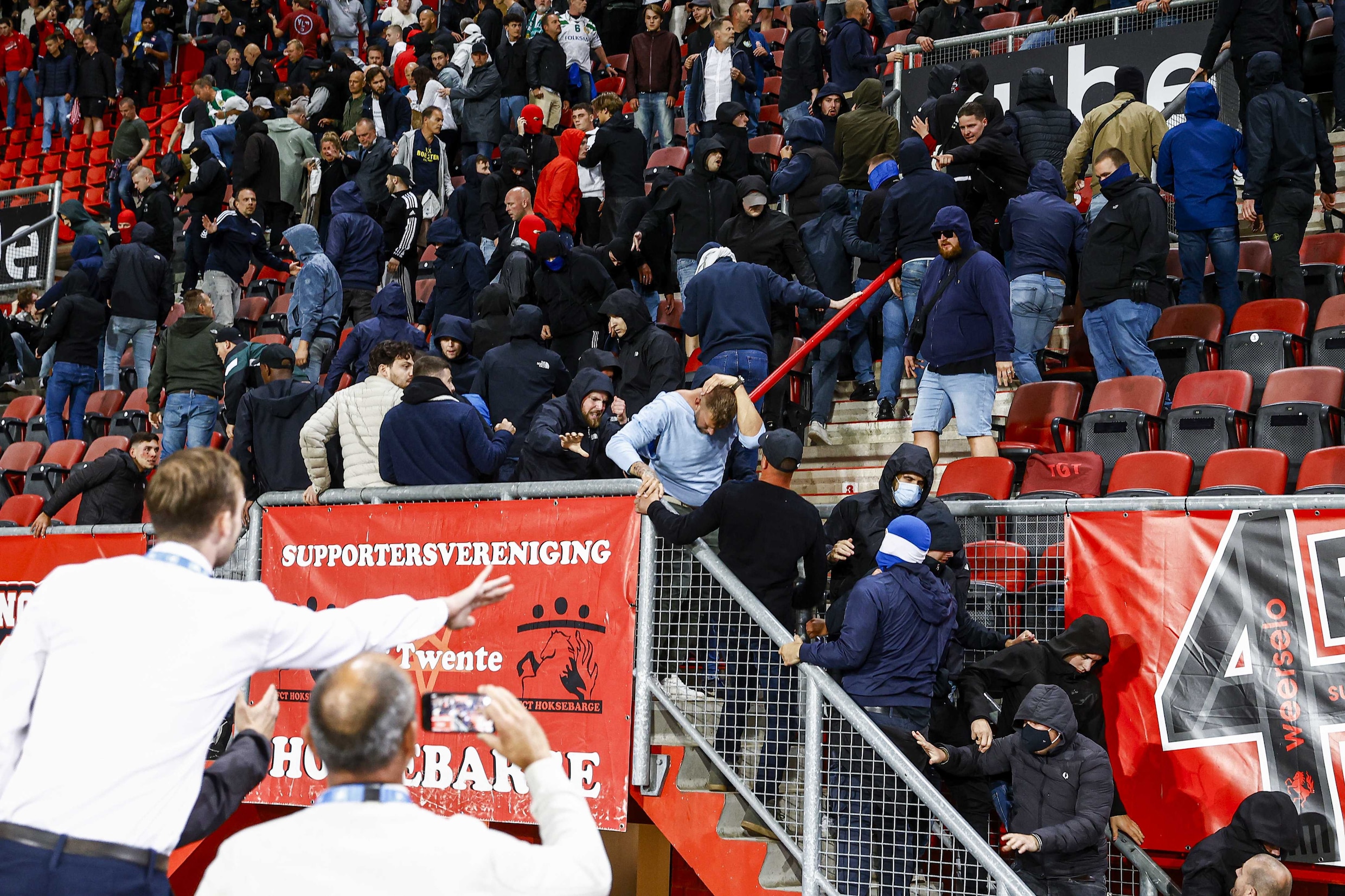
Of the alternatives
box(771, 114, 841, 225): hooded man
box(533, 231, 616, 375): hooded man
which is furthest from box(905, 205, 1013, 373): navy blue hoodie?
box(533, 231, 616, 375): hooded man

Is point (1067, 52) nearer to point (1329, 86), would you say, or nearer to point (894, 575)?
point (1329, 86)

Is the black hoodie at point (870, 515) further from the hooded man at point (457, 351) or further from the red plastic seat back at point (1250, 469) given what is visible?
the hooded man at point (457, 351)

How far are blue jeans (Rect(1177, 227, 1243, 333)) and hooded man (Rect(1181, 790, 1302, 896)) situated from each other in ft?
14.4

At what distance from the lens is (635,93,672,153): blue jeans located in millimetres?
13719

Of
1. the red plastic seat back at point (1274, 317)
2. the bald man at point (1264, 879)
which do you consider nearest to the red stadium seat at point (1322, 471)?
the red plastic seat back at point (1274, 317)

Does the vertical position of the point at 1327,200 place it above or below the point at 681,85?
below

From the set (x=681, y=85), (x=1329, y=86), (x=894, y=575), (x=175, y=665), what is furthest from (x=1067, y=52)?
(x=175, y=665)

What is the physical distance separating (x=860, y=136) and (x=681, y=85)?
390cm

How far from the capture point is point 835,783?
536cm

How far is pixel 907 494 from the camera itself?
→ 600 centimetres

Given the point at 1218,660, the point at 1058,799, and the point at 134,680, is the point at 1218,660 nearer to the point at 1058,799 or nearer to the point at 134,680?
the point at 1058,799

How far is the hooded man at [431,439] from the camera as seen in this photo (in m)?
6.80

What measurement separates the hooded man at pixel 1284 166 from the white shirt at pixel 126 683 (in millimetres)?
7328

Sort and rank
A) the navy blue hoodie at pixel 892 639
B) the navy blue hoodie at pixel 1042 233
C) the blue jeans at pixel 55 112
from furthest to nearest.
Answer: the blue jeans at pixel 55 112 → the navy blue hoodie at pixel 1042 233 → the navy blue hoodie at pixel 892 639
